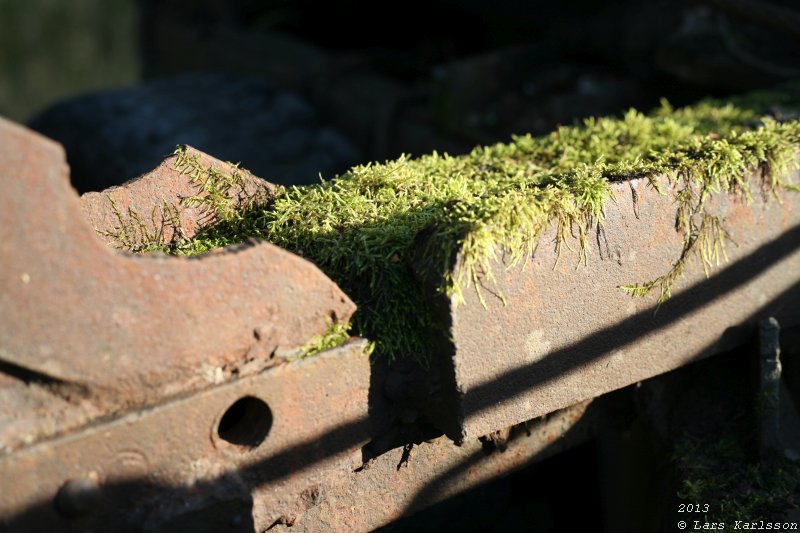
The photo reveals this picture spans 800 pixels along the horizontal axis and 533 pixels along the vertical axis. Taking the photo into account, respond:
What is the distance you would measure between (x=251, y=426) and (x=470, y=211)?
2.60 ft

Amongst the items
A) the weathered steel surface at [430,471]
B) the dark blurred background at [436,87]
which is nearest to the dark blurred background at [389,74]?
the dark blurred background at [436,87]

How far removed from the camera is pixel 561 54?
627cm

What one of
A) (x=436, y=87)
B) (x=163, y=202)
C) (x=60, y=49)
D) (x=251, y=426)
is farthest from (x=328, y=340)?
(x=60, y=49)

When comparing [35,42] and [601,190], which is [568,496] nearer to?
[601,190]

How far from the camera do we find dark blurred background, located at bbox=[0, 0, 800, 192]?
5.37 meters

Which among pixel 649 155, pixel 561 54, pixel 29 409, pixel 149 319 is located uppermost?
pixel 561 54

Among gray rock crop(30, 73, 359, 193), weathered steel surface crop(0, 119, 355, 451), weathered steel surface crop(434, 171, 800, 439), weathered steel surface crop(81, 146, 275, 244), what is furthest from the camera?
gray rock crop(30, 73, 359, 193)

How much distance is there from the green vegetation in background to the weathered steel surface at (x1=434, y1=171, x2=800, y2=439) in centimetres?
1357

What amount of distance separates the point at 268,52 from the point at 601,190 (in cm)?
630

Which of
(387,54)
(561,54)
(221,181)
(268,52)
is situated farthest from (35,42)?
(221,181)

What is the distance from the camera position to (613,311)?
2555mm

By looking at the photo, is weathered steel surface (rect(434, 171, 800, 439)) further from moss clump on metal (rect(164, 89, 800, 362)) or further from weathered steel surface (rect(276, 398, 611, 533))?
weathered steel surface (rect(276, 398, 611, 533))

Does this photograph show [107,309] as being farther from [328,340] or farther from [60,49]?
[60,49]

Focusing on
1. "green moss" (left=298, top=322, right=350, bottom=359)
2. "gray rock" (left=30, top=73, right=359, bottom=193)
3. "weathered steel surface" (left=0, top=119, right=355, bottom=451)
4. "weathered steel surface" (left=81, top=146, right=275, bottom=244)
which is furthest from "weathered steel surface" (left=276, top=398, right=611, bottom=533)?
"gray rock" (left=30, top=73, right=359, bottom=193)
